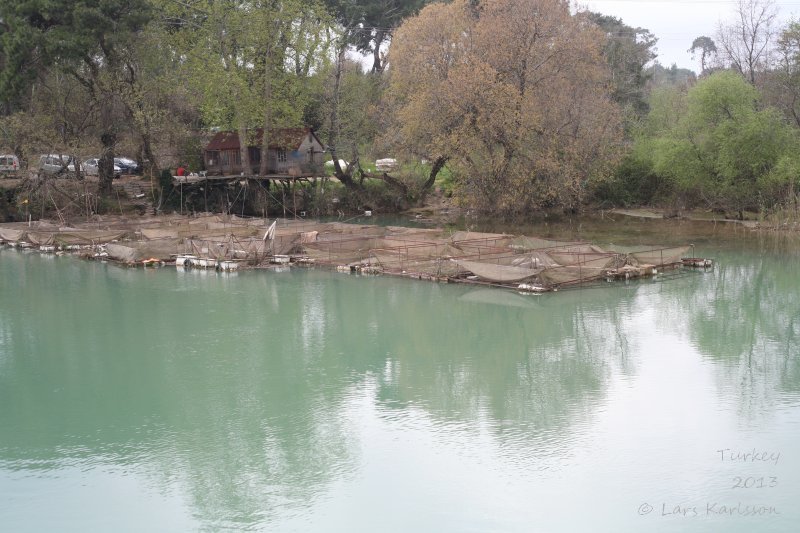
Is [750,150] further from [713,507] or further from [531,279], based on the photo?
[713,507]

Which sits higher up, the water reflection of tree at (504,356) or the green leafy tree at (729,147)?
the green leafy tree at (729,147)

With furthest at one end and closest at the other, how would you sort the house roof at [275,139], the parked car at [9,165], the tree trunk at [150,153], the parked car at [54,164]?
the house roof at [275,139], the tree trunk at [150,153], the parked car at [9,165], the parked car at [54,164]

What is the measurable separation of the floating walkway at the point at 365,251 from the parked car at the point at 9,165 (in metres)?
7.79

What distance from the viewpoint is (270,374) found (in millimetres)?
16625

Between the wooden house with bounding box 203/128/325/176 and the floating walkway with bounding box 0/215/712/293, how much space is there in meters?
11.0

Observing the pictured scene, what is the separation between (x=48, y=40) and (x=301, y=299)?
23473 millimetres

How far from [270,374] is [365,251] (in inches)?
507

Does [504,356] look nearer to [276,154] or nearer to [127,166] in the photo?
[276,154]

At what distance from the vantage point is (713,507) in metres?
10.5

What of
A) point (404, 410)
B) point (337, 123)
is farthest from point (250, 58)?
point (404, 410)


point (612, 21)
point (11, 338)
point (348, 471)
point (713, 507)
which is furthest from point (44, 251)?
point (612, 21)

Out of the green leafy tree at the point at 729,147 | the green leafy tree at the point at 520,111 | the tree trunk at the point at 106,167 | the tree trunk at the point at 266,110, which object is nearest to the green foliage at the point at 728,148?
the green leafy tree at the point at 729,147

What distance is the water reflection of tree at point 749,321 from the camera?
51.5 feet

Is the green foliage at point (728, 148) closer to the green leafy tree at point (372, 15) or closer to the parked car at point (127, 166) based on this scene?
the green leafy tree at point (372, 15)
